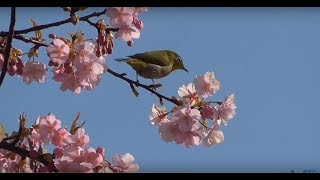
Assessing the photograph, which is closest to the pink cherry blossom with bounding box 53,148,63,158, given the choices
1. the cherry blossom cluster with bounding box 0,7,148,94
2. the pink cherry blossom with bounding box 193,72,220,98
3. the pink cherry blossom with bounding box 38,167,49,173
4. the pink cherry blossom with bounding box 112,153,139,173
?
the pink cherry blossom with bounding box 38,167,49,173

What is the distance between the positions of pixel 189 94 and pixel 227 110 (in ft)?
0.74

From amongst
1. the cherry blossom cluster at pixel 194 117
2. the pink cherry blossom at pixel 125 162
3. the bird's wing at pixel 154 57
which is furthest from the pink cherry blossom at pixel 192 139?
the bird's wing at pixel 154 57

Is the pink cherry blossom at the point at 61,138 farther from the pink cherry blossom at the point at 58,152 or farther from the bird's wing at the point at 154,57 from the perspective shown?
the bird's wing at the point at 154,57

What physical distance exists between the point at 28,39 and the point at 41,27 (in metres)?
0.22

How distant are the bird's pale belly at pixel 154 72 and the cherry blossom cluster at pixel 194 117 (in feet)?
0.63

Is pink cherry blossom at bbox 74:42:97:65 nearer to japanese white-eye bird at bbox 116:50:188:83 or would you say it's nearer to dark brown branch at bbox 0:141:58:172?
japanese white-eye bird at bbox 116:50:188:83

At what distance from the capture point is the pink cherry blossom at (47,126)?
2.66m

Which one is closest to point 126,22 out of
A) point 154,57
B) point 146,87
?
point 154,57

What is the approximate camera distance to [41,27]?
2.60 m
